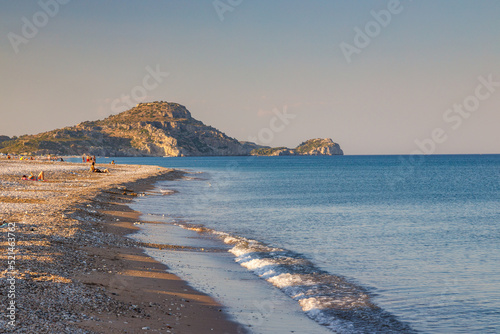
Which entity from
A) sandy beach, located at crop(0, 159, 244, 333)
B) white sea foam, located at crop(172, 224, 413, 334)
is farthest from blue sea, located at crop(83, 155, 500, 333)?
sandy beach, located at crop(0, 159, 244, 333)

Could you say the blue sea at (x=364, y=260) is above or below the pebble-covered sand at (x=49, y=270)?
below

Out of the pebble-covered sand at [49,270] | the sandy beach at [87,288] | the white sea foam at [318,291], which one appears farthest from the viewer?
the white sea foam at [318,291]

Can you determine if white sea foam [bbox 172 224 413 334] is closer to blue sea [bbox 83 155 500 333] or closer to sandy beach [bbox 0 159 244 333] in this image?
blue sea [bbox 83 155 500 333]

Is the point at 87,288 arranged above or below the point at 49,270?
below

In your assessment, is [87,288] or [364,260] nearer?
[87,288]

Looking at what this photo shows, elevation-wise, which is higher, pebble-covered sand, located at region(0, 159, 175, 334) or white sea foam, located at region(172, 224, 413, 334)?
pebble-covered sand, located at region(0, 159, 175, 334)

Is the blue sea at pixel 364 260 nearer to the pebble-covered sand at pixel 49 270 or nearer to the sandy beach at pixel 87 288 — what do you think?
the sandy beach at pixel 87 288

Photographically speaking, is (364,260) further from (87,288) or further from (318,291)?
(87,288)

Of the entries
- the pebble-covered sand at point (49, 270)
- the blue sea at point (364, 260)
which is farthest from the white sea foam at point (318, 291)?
the pebble-covered sand at point (49, 270)

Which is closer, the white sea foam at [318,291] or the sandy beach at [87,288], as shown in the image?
the sandy beach at [87,288]

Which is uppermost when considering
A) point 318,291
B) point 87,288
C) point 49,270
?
point 49,270

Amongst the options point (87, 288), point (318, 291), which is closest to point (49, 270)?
point (87, 288)

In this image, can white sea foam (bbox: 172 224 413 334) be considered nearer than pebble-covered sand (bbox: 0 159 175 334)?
No

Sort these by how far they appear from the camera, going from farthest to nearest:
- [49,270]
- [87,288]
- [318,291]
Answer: [318,291], [49,270], [87,288]
